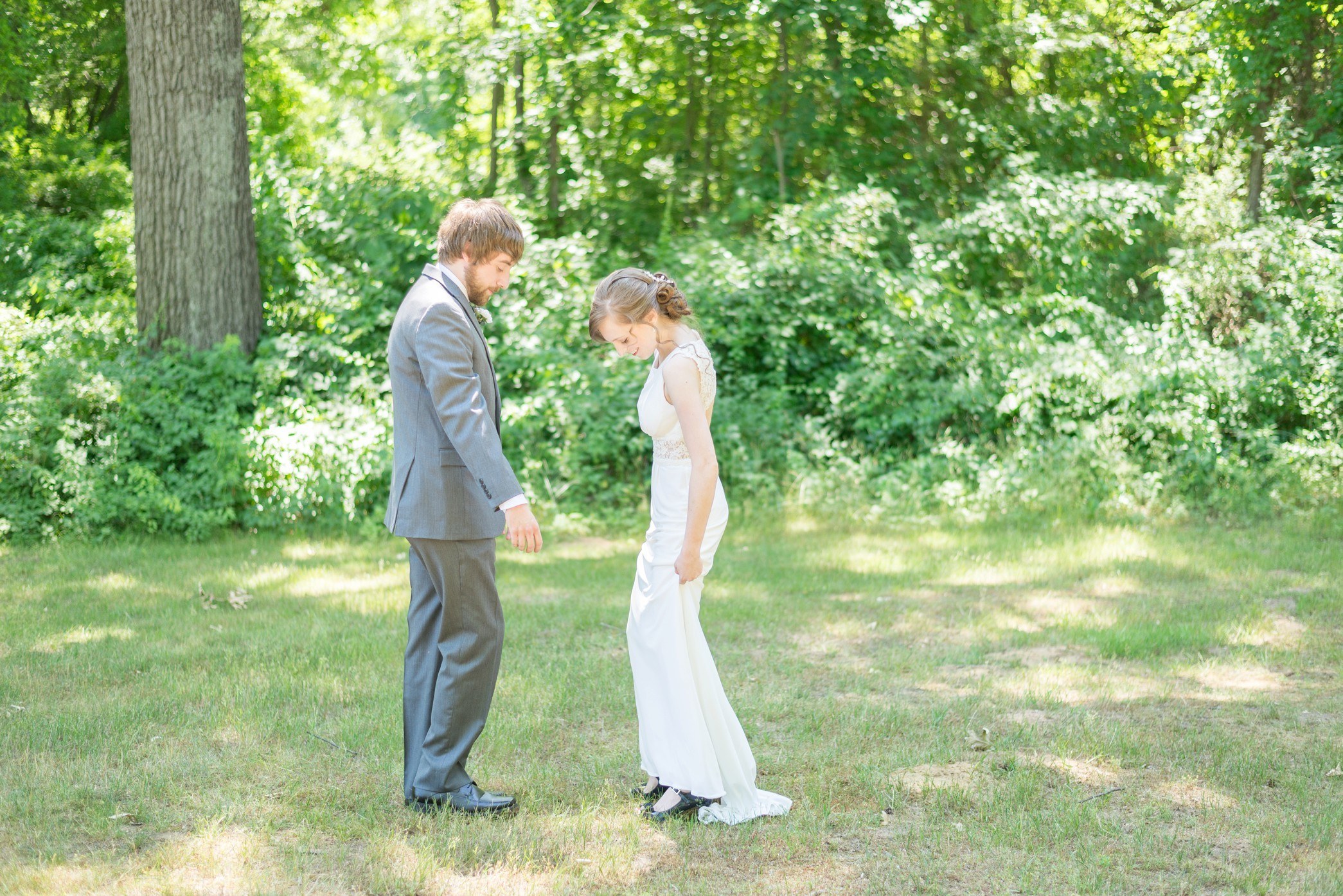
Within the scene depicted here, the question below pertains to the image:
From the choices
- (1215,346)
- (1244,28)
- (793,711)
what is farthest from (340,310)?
(1244,28)

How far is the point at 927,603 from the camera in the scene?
734cm

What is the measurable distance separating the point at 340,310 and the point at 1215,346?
809 cm

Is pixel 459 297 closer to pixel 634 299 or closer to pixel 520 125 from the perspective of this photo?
pixel 634 299

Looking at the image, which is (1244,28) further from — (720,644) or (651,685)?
(651,685)

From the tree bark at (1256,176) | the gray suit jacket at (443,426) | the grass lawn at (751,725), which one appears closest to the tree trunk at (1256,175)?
the tree bark at (1256,176)

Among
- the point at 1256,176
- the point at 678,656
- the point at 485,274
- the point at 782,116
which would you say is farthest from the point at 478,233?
the point at 1256,176

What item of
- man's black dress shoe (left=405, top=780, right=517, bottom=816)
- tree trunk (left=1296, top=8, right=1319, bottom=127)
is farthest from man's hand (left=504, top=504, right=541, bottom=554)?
tree trunk (left=1296, top=8, right=1319, bottom=127)

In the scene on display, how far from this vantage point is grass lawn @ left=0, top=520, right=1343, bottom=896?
382cm

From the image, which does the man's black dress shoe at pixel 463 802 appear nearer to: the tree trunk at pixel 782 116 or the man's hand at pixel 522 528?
the man's hand at pixel 522 528

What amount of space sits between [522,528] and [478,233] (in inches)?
41.1

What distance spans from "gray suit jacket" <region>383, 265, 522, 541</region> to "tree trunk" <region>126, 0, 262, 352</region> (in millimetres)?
6580

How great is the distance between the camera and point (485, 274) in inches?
159

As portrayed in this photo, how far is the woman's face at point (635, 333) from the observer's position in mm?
4086

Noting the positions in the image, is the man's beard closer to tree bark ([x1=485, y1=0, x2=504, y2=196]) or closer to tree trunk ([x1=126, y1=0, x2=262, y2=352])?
tree trunk ([x1=126, y1=0, x2=262, y2=352])
